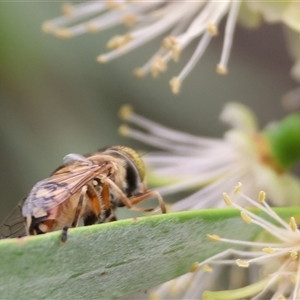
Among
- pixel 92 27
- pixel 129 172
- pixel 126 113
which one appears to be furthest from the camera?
pixel 126 113

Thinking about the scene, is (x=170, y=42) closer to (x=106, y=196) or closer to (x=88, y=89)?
(x=106, y=196)

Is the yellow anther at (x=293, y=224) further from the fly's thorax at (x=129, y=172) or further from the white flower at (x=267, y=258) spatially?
the fly's thorax at (x=129, y=172)

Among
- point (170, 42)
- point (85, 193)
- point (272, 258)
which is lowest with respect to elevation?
point (272, 258)

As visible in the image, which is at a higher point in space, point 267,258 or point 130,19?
point 130,19

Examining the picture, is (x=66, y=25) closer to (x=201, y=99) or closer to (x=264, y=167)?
(x=201, y=99)

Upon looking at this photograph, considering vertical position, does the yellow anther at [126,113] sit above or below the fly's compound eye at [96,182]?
above

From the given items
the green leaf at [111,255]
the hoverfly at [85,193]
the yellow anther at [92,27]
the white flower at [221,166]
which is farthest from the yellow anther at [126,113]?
the green leaf at [111,255]

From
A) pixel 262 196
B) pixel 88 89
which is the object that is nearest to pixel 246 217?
pixel 262 196
